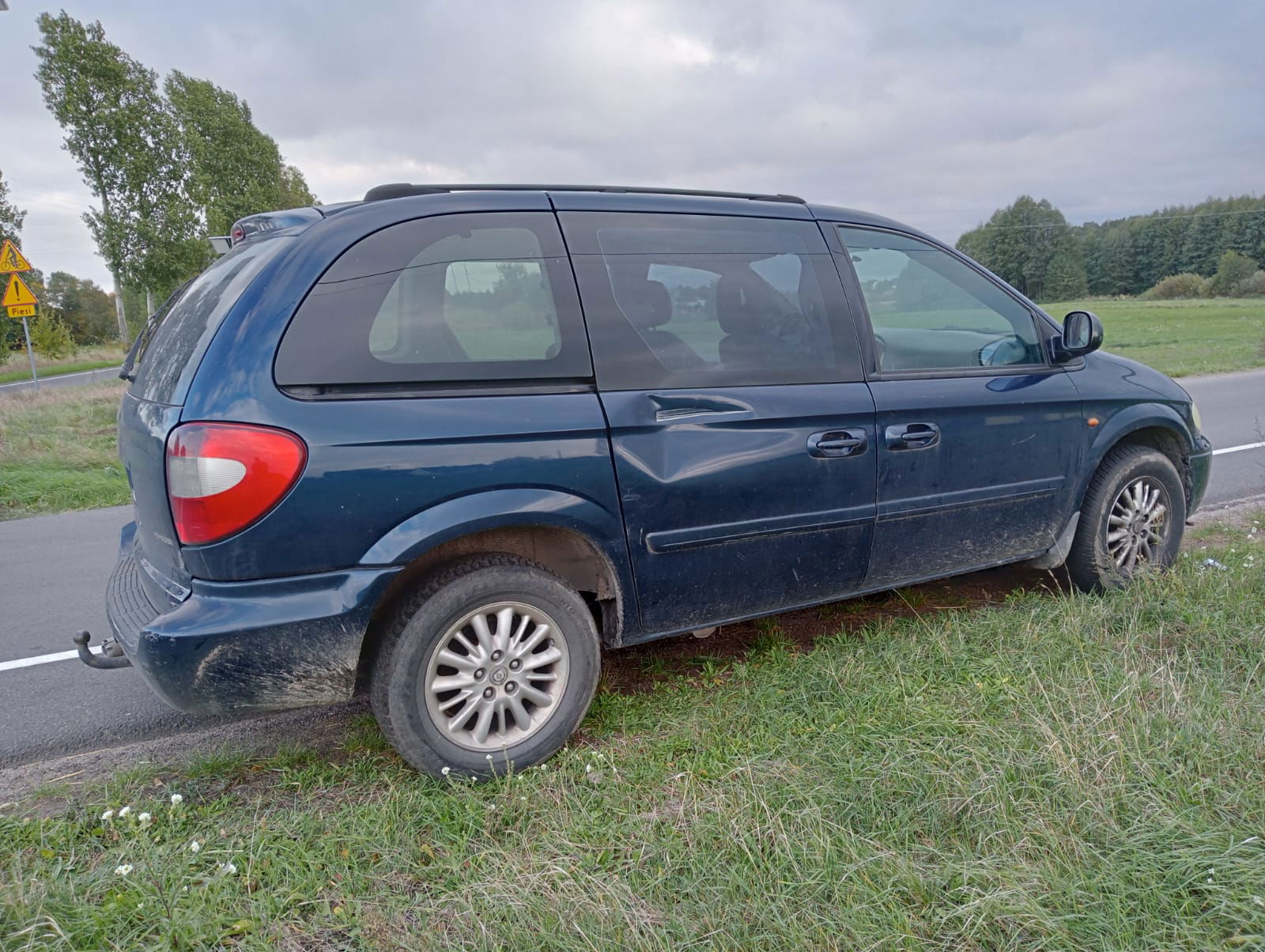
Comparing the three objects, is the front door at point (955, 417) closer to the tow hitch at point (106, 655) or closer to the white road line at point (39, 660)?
the tow hitch at point (106, 655)

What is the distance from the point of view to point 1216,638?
3438 mm

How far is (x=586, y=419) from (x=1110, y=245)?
318ft

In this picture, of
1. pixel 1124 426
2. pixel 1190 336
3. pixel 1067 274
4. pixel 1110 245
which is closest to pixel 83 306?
pixel 1190 336

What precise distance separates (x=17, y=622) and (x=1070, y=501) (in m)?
5.35

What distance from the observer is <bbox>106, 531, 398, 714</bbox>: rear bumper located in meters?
2.48

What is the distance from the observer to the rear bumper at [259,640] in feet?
8.14

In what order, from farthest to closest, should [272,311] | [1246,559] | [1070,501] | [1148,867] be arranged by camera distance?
[1246,559] < [1070,501] < [272,311] < [1148,867]

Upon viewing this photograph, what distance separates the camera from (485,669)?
9.20ft

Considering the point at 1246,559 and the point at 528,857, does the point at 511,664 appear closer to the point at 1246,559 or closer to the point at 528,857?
the point at 528,857

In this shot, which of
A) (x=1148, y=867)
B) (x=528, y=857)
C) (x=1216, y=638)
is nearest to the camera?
(x=1148, y=867)

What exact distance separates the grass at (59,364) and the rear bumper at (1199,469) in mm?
36803

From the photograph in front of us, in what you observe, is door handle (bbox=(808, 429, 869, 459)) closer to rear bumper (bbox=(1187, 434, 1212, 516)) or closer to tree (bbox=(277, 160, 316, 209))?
rear bumper (bbox=(1187, 434, 1212, 516))

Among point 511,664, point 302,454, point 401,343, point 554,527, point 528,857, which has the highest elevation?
point 401,343

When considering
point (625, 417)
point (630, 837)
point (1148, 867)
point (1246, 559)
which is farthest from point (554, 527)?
point (1246, 559)
